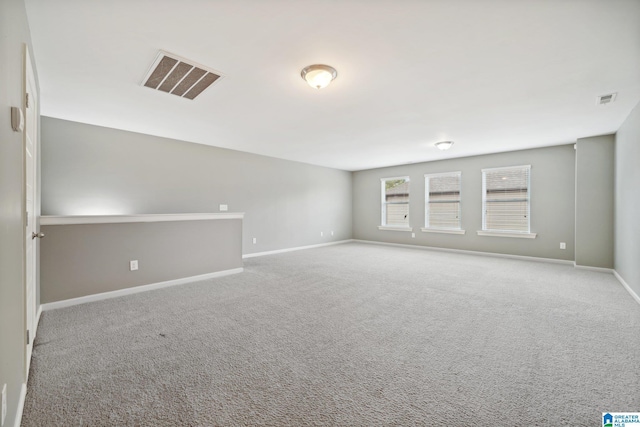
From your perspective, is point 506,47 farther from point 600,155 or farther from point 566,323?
point 600,155

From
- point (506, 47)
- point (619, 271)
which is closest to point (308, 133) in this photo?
point (506, 47)

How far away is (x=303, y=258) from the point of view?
19.9ft

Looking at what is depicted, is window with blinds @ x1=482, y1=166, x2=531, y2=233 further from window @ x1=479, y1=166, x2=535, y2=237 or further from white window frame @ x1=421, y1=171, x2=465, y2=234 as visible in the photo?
white window frame @ x1=421, y1=171, x2=465, y2=234

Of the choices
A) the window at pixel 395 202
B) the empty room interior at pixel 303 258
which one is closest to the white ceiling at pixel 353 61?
the empty room interior at pixel 303 258

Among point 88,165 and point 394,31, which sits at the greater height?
point 394,31

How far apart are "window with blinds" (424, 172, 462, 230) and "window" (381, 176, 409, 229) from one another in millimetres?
644

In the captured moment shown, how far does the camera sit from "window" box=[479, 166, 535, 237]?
5.88m

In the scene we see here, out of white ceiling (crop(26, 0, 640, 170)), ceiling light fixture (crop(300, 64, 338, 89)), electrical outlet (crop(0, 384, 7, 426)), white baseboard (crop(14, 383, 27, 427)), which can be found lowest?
white baseboard (crop(14, 383, 27, 427))

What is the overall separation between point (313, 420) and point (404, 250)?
20.3 feet

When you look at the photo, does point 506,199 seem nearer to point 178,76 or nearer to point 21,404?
point 178,76

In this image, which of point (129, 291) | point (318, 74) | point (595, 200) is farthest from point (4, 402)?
point (595, 200)

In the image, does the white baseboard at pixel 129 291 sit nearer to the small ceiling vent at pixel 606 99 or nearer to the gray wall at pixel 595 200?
the small ceiling vent at pixel 606 99

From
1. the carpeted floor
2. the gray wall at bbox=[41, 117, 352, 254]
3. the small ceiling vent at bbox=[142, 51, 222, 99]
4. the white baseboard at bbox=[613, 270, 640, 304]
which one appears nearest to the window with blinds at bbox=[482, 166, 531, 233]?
the white baseboard at bbox=[613, 270, 640, 304]

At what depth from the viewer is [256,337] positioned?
234 cm
